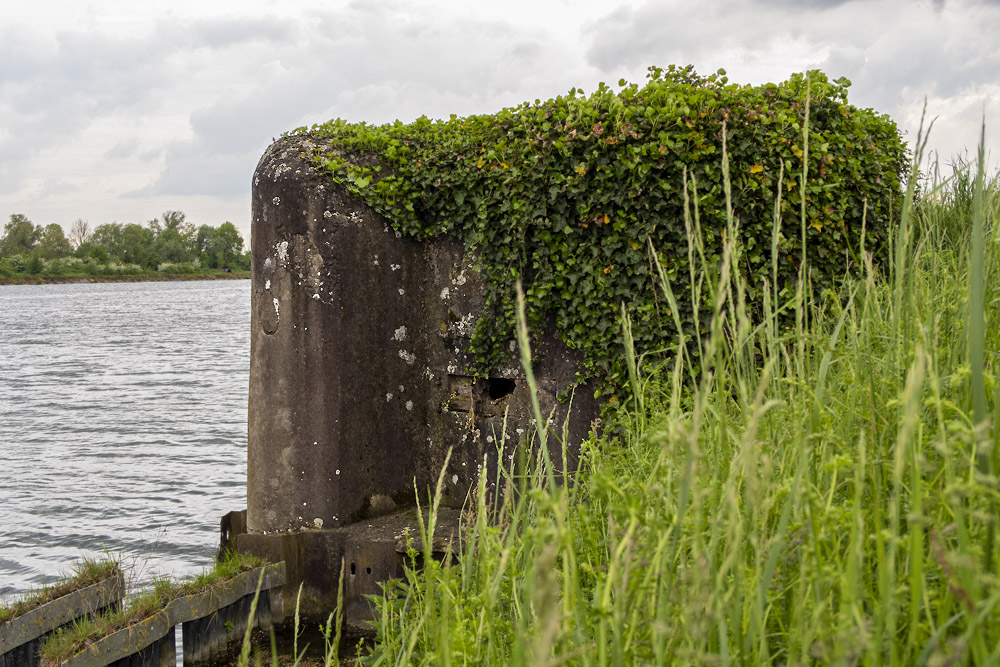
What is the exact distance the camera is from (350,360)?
5.98 metres

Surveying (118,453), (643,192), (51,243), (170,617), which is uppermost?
(51,243)

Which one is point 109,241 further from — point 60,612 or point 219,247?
point 60,612

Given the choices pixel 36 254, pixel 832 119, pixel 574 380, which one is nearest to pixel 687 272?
pixel 574 380

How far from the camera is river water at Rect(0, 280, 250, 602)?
10.2 meters

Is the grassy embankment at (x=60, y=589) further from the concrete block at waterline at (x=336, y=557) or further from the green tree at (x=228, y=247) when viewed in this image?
the green tree at (x=228, y=247)

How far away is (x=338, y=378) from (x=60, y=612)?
231cm

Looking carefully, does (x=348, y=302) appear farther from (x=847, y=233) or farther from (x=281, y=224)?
(x=847, y=233)

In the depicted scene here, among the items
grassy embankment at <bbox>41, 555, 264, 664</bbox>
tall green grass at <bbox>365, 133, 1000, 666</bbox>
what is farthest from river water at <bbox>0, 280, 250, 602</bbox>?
tall green grass at <bbox>365, 133, 1000, 666</bbox>

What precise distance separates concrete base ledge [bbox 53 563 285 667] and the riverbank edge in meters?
97.0

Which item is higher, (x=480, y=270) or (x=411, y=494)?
(x=480, y=270)

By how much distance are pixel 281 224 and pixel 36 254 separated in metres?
96.7

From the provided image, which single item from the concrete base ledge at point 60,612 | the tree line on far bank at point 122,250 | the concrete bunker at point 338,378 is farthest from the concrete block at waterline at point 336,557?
the tree line on far bank at point 122,250

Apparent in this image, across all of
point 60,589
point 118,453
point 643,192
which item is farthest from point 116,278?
point 643,192

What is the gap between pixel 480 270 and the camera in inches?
231
